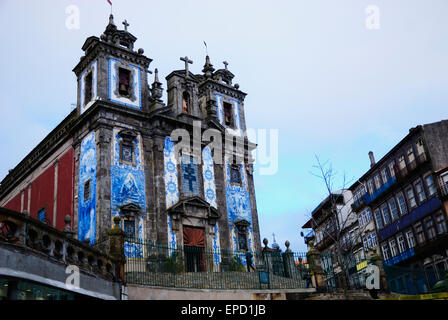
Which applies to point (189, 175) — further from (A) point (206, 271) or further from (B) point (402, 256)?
(B) point (402, 256)

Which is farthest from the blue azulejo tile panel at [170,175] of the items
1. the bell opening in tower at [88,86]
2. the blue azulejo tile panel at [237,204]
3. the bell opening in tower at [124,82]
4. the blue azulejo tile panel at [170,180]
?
the bell opening in tower at [88,86]

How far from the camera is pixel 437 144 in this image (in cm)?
3525

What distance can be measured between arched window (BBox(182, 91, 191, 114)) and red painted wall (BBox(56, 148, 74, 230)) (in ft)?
24.0

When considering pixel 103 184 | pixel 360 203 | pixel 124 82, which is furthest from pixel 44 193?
pixel 360 203

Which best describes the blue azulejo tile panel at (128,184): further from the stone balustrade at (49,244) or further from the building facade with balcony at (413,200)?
the building facade with balcony at (413,200)

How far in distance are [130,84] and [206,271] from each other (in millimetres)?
12165

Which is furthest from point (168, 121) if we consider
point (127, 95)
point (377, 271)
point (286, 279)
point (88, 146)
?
point (377, 271)

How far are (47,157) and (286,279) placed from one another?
706 inches

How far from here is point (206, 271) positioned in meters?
20.9

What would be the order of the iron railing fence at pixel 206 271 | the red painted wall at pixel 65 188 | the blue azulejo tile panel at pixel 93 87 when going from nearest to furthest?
the iron railing fence at pixel 206 271
the red painted wall at pixel 65 188
the blue azulejo tile panel at pixel 93 87

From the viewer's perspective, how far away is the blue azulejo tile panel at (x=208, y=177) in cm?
2730

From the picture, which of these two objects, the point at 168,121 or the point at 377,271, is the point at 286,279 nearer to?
the point at 377,271

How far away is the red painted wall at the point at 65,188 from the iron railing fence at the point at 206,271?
5836 mm

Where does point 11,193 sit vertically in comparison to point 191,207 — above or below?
above
